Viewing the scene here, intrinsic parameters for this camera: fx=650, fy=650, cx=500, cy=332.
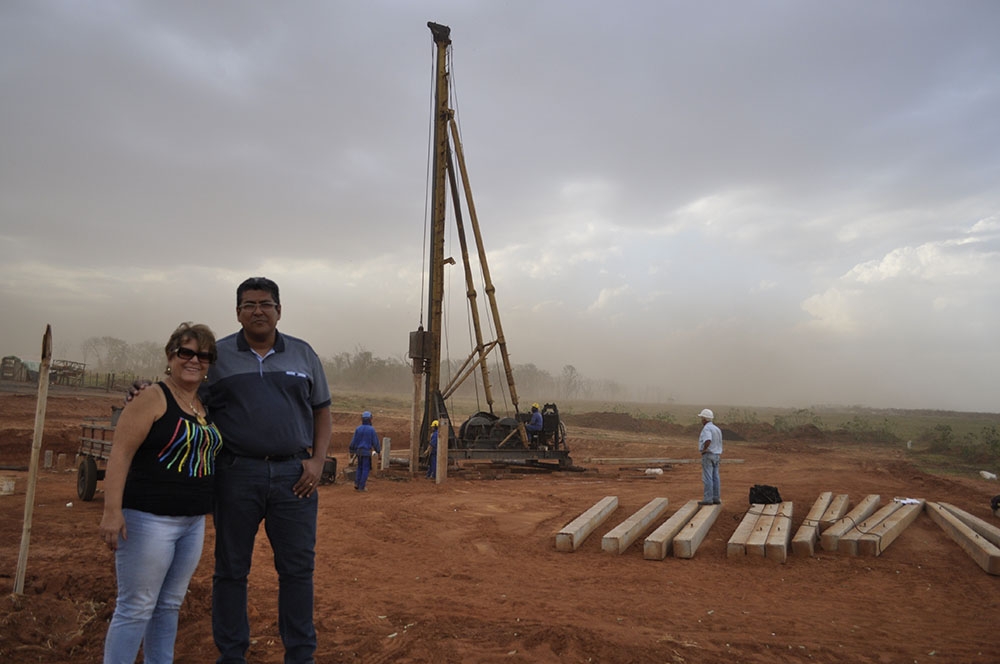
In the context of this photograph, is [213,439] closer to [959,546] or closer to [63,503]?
[959,546]

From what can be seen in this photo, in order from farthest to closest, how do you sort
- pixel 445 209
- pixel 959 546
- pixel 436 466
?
pixel 445 209 < pixel 436 466 < pixel 959 546

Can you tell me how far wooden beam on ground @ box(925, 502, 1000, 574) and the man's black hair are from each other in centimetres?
724

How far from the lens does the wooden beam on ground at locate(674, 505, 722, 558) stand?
7043 mm

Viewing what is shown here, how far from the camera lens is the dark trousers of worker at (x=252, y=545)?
10.4ft

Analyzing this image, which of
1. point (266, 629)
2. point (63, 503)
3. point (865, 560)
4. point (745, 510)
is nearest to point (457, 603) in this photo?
point (266, 629)

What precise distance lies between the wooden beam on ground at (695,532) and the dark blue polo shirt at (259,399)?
197 inches

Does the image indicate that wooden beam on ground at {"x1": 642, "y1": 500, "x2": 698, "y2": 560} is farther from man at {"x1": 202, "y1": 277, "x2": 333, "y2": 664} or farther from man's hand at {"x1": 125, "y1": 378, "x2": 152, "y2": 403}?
man's hand at {"x1": 125, "y1": 378, "x2": 152, "y2": 403}

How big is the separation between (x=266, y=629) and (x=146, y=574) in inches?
73.4

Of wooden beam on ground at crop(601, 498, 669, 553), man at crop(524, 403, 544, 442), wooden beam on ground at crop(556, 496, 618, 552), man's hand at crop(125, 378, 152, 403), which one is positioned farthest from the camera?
man at crop(524, 403, 544, 442)

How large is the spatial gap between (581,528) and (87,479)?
7649mm

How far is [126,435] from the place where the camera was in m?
2.79

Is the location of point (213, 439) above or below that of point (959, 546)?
above

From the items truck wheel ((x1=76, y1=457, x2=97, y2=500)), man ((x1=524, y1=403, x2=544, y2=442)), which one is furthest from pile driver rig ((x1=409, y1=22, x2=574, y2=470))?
truck wheel ((x1=76, y1=457, x2=97, y2=500))

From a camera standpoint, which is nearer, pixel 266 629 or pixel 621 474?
pixel 266 629
